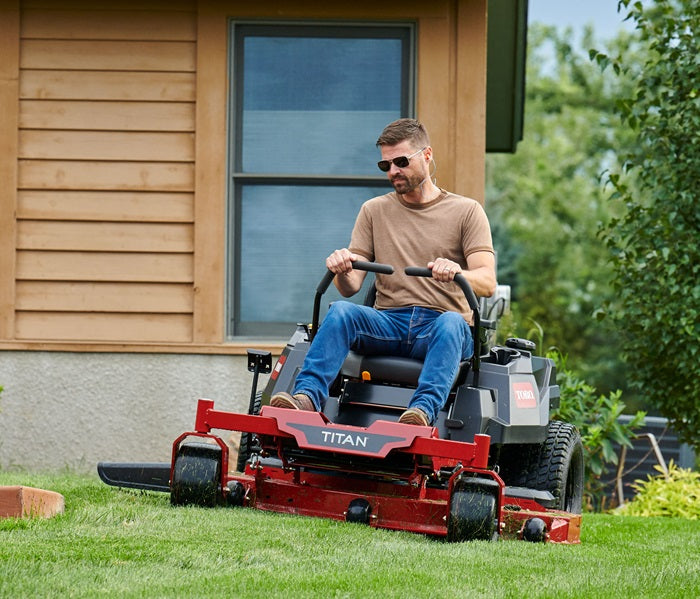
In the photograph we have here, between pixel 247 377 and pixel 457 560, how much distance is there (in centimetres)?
347

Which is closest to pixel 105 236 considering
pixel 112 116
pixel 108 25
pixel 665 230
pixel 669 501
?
pixel 112 116

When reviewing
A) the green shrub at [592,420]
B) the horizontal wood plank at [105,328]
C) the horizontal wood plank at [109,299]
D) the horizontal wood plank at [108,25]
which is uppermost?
the horizontal wood plank at [108,25]

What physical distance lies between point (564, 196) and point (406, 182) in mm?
31466

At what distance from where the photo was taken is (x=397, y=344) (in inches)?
195

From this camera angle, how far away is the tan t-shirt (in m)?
5.06

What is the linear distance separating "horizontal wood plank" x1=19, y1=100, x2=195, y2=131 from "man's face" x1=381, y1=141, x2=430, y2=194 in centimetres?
239

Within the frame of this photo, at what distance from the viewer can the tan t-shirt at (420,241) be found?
506 centimetres

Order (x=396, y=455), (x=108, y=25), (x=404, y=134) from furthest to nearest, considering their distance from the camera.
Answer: (x=108, y=25) → (x=404, y=134) → (x=396, y=455)

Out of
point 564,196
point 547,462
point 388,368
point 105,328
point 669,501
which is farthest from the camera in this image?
point 564,196

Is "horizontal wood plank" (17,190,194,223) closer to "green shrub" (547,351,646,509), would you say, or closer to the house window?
the house window

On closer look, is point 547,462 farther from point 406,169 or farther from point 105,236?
point 105,236

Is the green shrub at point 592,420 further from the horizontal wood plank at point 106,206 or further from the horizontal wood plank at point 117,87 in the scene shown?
the horizontal wood plank at point 117,87

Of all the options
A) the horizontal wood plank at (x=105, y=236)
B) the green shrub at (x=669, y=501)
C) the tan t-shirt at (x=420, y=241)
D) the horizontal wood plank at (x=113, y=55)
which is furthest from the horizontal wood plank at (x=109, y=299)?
the green shrub at (x=669, y=501)

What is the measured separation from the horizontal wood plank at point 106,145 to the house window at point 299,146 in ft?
1.10
